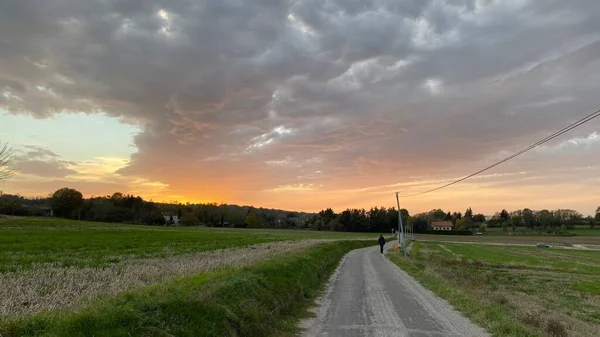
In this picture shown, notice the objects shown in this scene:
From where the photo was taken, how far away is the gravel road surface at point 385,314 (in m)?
10.6

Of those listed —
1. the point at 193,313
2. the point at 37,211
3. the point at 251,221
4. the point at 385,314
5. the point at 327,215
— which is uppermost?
the point at 327,215

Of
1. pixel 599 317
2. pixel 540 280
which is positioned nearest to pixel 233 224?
pixel 540 280

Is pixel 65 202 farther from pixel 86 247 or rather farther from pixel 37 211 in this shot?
pixel 86 247

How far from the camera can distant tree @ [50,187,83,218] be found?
14900 centimetres

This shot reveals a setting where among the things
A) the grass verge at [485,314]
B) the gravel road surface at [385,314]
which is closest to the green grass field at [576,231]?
the grass verge at [485,314]

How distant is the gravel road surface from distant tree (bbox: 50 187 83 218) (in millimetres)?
153665

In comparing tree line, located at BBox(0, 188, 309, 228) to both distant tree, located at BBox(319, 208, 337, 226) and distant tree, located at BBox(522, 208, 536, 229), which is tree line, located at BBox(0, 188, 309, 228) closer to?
distant tree, located at BBox(319, 208, 337, 226)

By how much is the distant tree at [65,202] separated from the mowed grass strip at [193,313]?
156 meters

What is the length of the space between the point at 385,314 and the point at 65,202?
527 ft

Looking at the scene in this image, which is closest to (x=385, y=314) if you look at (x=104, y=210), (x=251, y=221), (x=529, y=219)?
(x=104, y=210)

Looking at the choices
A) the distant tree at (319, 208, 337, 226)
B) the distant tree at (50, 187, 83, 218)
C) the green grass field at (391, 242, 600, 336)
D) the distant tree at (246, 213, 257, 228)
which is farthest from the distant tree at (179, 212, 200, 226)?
the green grass field at (391, 242, 600, 336)

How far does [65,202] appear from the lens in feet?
491

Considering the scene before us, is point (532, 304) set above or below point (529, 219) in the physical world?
below

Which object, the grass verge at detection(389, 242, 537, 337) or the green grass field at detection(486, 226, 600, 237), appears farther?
the green grass field at detection(486, 226, 600, 237)
